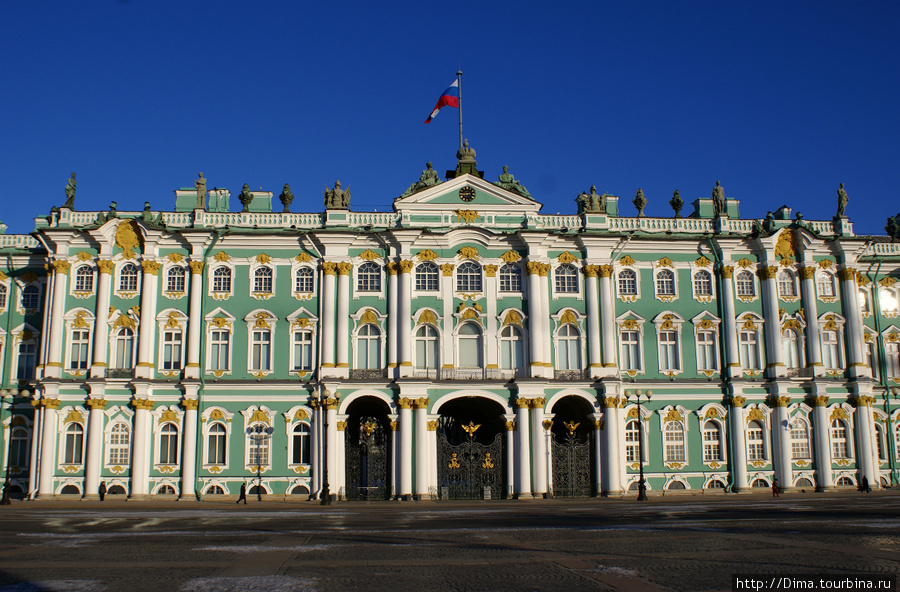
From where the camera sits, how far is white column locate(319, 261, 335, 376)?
4938 cm

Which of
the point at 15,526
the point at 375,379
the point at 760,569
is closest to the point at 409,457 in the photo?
the point at 375,379

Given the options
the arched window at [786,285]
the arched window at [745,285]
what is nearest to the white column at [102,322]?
the arched window at [745,285]

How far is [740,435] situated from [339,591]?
42516 millimetres

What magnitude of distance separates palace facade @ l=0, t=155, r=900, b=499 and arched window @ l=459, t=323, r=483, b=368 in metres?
0.13

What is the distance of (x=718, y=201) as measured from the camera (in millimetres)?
55438

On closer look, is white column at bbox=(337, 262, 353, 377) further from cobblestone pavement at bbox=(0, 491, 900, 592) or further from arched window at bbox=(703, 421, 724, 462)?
arched window at bbox=(703, 421, 724, 462)

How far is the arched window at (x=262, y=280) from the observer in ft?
167

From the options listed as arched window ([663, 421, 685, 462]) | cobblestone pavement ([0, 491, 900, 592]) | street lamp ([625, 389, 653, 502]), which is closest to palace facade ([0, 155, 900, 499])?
arched window ([663, 421, 685, 462])

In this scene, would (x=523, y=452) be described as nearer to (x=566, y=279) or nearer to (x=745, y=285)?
(x=566, y=279)

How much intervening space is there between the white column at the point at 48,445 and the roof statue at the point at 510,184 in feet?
93.9

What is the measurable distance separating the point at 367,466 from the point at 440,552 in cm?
3099

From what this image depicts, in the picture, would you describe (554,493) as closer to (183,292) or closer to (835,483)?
(835,483)

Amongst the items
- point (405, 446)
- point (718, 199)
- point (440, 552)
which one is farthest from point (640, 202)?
point (440, 552)

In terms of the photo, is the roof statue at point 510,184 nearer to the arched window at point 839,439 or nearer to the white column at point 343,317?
the white column at point 343,317
